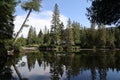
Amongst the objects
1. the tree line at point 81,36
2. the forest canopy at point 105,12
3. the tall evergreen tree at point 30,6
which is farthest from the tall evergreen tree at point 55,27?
the forest canopy at point 105,12

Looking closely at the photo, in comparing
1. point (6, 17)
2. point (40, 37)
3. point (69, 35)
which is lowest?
point (40, 37)

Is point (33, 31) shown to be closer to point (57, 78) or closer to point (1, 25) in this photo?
point (1, 25)

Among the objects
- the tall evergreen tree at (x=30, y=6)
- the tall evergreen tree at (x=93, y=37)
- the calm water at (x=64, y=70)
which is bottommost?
the calm water at (x=64, y=70)

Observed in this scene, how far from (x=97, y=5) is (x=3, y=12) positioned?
57.6ft

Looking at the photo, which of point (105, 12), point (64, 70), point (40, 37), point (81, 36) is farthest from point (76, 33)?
point (105, 12)

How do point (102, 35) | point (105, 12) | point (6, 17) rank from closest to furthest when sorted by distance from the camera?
point (105, 12) < point (6, 17) < point (102, 35)

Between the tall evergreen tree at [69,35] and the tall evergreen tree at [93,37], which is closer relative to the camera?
the tall evergreen tree at [69,35]

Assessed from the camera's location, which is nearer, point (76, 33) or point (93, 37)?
point (93, 37)

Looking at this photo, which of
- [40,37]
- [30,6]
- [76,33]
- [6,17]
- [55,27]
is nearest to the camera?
[6,17]

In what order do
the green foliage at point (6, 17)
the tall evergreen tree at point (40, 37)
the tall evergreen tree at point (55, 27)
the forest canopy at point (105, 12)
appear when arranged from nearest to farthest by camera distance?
the forest canopy at point (105, 12), the green foliage at point (6, 17), the tall evergreen tree at point (55, 27), the tall evergreen tree at point (40, 37)

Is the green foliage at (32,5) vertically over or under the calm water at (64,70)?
over

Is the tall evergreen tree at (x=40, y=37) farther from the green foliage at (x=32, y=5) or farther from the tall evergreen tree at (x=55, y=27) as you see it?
the green foliage at (x=32, y=5)

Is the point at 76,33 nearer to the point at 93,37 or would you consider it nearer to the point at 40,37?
the point at 93,37

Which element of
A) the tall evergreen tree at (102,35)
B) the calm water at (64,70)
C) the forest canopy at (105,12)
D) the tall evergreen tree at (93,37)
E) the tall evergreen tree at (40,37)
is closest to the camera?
the forest canopy at (105,12)
